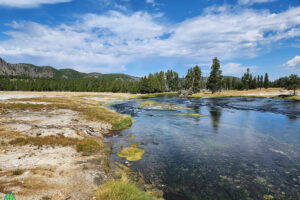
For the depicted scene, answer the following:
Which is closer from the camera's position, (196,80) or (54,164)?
(54,164)

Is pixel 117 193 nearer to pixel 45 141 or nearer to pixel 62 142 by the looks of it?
pixel 62 142

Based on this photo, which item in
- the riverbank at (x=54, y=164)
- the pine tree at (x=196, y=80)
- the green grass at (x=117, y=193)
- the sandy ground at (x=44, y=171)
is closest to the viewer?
the green grass at (x=117, y=193)

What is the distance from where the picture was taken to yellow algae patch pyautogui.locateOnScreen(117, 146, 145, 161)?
48.4 ft

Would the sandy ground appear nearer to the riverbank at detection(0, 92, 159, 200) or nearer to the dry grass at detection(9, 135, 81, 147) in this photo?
the riverbank at detection(0, 92, 159, 200)

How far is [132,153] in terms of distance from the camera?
1569 cm

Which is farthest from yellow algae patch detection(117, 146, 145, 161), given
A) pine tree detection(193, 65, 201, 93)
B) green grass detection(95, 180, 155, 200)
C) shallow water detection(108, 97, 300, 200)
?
pine tree detection(193, 65, 201, 93)

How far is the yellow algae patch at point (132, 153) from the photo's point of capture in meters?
14.7

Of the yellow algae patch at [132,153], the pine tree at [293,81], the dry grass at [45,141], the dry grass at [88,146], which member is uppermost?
the pine tree at [293,81]

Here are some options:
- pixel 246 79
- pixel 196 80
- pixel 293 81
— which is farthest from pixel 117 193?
pixel 246 79

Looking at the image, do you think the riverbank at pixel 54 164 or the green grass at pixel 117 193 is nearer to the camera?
the green grass at pixel 117 193

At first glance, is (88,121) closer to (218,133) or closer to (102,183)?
(102,183)

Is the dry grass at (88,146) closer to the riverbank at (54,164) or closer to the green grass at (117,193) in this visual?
the riverbank at (54,164)

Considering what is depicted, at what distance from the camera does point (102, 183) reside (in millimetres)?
9656

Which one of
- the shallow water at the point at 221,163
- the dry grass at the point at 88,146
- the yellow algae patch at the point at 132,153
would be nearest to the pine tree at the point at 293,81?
the shallow water at the point at 221,163
